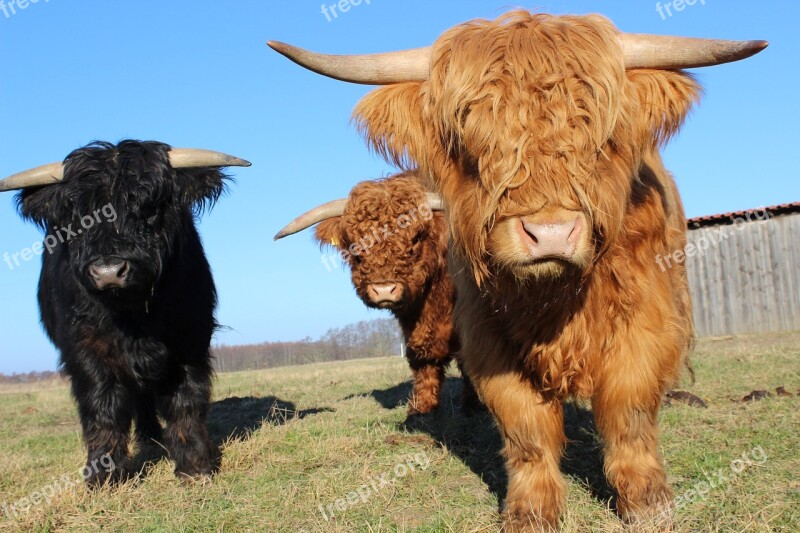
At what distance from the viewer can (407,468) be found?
4090 mm

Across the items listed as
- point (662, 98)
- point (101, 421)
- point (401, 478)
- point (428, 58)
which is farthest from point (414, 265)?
point (662, 98)

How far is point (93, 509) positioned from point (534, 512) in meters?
2.19

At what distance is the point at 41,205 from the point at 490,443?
322 centimetres

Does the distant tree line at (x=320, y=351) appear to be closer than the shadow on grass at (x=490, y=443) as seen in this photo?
No

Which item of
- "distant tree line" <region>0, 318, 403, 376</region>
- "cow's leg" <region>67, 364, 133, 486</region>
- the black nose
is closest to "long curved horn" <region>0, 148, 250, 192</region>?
the black nose

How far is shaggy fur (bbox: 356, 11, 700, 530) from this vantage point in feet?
7.97

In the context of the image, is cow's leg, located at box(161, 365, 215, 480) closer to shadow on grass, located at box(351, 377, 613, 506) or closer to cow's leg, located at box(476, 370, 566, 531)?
shadow on grass, located at box(351, 377, 613, 506)

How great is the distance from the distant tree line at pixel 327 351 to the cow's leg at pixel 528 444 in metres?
24.2

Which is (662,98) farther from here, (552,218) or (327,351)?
(327,351)

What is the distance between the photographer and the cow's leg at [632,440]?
115 inches

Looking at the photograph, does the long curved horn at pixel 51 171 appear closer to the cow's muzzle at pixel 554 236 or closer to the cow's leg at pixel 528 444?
the cow's leg at pixel 528 444

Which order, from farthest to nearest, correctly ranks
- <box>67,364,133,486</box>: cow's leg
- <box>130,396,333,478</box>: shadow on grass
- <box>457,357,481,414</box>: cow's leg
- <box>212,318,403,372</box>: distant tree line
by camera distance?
<box>212,318,403,372</box>: distant tree line < <box>457,357,481,414</box>: cow's leg < <box>130,396,333,478</box>: shadow on grass < <box>67,364,133,486</box>: cow's leg

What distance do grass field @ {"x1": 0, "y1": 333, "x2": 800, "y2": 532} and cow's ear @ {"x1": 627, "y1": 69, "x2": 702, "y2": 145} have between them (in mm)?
1513

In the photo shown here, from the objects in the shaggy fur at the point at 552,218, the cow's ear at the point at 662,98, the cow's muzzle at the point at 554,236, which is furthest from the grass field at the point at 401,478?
the cow's ear at the point at 662,98
